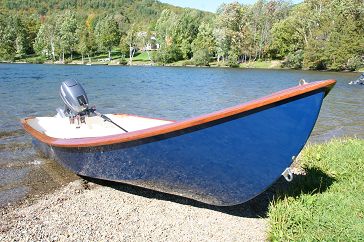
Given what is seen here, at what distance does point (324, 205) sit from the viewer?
17.7 feet

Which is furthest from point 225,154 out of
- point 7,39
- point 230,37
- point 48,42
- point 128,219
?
point 7,39

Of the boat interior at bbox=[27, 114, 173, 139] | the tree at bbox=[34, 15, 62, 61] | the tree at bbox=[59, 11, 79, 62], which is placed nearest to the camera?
the boat interior at bbox=[27, 114, 173, 139]

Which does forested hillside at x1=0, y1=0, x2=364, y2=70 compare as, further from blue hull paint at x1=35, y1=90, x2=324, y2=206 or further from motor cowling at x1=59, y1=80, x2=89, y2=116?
blue hull paint at x1=35, y1=90, x2=324, y2=206

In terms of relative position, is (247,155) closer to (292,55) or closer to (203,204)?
(203,204)

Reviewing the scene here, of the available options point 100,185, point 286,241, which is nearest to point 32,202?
point 100,185

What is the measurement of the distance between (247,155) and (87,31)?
324 ft

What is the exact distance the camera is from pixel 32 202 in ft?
21.6

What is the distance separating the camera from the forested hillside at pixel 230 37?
6009cm

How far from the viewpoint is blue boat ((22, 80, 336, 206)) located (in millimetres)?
4770

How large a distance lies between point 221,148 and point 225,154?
0.11 metres

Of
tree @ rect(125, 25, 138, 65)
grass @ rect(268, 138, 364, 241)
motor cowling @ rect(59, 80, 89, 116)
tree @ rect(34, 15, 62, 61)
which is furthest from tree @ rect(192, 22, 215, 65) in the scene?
grass @ rect(268, 138, 364, 241)

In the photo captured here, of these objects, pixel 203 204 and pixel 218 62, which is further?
pixel 218 62

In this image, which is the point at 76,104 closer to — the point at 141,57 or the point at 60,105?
the point at 60,105

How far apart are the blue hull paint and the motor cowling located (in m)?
2.76
